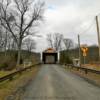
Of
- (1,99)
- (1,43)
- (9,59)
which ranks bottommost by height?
(1,99)

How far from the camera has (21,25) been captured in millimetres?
38875

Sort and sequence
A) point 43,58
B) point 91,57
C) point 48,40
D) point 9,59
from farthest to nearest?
point 48,40 < point 43,58 < point 91,57 < point 9,59

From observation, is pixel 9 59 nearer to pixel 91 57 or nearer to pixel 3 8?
pixel 3 8

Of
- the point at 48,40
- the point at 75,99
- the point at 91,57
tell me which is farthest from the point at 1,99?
the point at 48,40

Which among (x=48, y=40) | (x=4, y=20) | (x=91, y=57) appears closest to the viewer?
(x=4, y=20)

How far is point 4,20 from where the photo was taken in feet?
124

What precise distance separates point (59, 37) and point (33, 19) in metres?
75.6

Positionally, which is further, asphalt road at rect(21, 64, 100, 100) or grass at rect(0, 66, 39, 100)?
grass at rect(0, 66, 39, 100)

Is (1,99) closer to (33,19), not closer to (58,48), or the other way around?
(33,19)

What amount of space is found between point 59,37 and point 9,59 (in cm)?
6982

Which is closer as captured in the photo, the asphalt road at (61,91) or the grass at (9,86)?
the asphalt road at (61,91)

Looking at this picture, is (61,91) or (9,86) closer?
(61,91)

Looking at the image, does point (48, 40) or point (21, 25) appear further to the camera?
point (48, 40)

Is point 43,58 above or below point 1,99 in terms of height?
above
